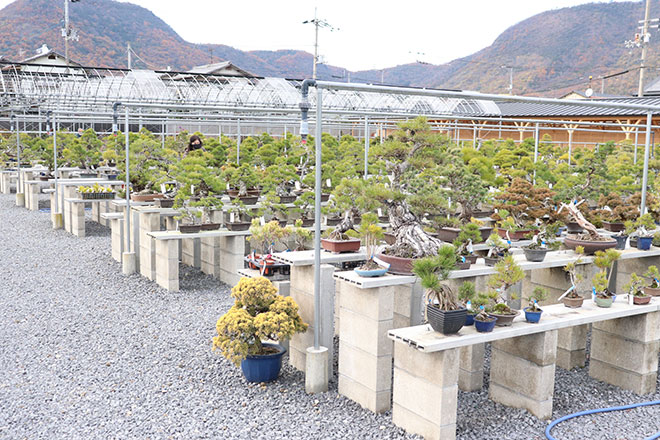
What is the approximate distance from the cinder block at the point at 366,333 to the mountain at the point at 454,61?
128 ft

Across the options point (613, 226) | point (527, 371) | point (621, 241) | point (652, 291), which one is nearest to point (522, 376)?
point (527, 371)

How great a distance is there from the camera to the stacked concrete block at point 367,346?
4.02 m

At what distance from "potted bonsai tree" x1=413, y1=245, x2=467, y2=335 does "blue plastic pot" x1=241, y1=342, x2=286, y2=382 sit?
1.38 metres

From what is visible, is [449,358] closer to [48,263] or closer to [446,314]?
[446,314]

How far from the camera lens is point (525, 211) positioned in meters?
5.76

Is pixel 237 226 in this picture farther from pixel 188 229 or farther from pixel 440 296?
pixel 440 296

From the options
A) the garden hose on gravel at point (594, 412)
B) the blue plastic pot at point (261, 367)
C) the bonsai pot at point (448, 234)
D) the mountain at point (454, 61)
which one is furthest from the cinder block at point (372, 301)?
the mountain at point (454, 61)

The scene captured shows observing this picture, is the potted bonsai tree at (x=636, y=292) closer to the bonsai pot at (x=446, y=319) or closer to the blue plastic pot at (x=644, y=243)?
the blue plastic pot at (x=644, y=243)

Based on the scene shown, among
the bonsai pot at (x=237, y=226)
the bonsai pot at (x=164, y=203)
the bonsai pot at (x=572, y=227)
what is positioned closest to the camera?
the bonsai pot at (x=572, y=227)

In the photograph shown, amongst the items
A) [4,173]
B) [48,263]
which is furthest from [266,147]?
[4,173]

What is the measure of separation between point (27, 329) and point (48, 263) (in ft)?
10.4

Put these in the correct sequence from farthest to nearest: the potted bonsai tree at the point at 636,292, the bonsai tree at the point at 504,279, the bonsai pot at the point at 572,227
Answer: the bonsai pot at the point at 572,227, the potted bonsai tree at the point at 636,292, the bonsai tree at the point at 504,279

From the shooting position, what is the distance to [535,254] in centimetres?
495

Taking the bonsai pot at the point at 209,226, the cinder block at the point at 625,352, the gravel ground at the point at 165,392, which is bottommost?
the gravel ground at the point at 165,392
